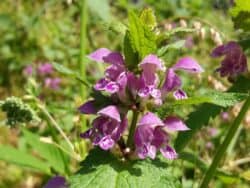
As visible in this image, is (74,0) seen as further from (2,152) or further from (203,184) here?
(203,184)

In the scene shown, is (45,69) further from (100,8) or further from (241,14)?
(241,14)

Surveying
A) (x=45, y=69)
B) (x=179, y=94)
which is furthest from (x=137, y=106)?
(x=45, y=69)

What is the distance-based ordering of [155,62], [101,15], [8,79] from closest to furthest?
[155,62], [101,15], [8,79]

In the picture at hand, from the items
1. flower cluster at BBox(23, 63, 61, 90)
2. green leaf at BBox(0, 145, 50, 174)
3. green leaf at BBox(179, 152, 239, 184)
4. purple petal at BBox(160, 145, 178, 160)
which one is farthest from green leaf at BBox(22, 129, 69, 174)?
flower cluster at BBox(23, 63, 61, 90)

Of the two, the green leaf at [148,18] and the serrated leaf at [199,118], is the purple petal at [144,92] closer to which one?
the green leaf at [148,18]

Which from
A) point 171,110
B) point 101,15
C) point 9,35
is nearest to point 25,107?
point 171,110

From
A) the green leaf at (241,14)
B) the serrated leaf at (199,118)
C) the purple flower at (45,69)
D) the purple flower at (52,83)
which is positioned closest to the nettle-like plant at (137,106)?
the serrated leaf at (199,118)
